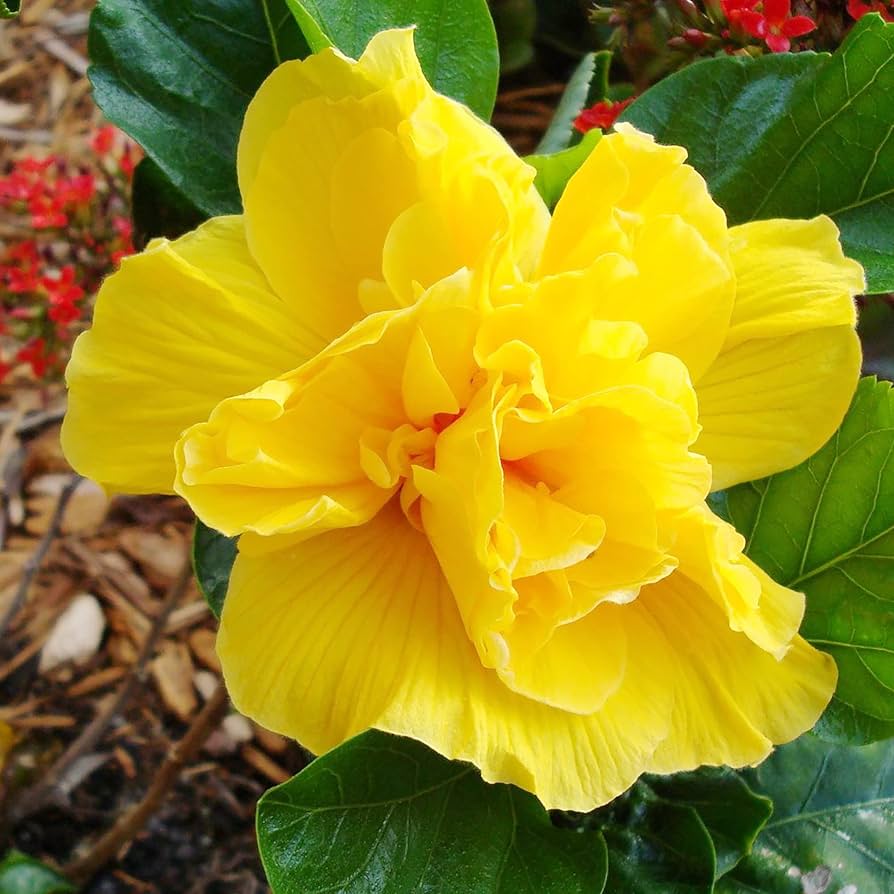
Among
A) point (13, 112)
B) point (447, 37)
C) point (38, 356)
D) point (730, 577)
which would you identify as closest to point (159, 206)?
point (447, 37)

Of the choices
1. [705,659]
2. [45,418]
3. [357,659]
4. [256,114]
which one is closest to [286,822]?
[357,659]

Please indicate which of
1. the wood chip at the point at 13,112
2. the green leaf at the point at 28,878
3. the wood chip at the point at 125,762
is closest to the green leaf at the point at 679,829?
the green leaf at the point at 28,878

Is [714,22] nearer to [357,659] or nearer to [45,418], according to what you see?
[357,659]

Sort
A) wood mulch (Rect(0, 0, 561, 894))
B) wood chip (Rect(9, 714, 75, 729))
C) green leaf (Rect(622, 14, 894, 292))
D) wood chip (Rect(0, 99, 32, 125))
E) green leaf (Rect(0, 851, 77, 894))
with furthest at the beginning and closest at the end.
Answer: wood chip (Rect(0, 99, 32, 125)) < wood chip (Rect(9, 714, 75, 729)) < wood mulch (Rect(0, 0, 561, 894)) < green leaf (Rect(0, 851, 77, 894)) < green leaf (Rect(622, 14, 894, 292))

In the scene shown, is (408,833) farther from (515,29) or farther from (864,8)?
(515,29)

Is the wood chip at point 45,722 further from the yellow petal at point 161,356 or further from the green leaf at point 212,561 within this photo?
the yellow petal at point 161,356

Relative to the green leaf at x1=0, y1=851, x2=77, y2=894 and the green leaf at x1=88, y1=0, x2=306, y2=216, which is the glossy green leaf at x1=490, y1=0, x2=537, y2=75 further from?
the green leaf at x1=0, y1=851, x2=77, y2=894

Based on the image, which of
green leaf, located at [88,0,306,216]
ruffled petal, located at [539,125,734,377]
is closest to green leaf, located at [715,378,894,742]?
ruffled petal, located at [539,125,734,377]
